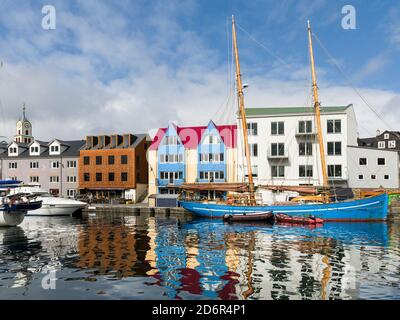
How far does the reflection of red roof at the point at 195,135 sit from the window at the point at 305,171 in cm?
1220

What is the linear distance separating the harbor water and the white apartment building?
81.3ft

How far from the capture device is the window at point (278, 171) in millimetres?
58606

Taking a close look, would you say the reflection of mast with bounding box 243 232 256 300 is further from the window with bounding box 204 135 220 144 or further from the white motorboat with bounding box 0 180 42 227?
the window with bounding box 204 135 220 144

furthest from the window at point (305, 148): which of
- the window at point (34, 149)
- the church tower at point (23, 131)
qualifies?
the church tower at point (23, 131)

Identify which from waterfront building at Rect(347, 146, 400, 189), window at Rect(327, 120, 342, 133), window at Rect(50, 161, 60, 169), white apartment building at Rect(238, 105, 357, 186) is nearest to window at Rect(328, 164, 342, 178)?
white apartment building at Rect(238, 105, 357, 186)

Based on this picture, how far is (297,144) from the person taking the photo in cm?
5797

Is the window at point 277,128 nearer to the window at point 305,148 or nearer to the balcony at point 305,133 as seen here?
the balcony at point 305,133

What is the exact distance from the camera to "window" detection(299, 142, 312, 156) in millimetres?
57438

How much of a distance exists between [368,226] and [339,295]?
87.2 feet

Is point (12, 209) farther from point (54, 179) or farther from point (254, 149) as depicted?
point (254, 149)
